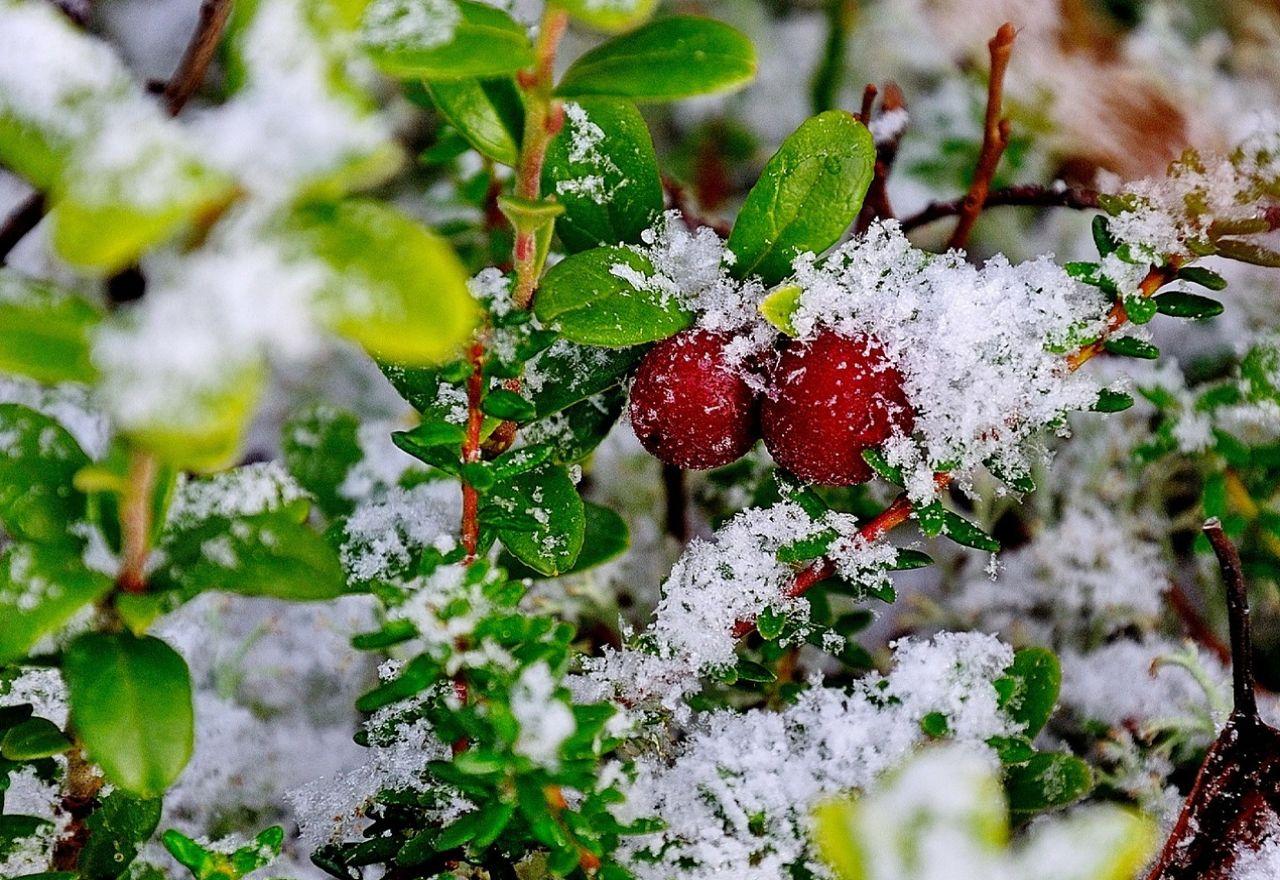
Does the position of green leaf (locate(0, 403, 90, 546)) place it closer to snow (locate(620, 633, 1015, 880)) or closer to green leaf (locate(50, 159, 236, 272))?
green leaf (locate(50, 159, 236, 272))

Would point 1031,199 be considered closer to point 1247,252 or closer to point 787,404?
point 1247,252

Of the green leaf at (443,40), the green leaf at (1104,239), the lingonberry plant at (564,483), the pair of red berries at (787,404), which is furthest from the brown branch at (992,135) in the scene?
the green leaf at (443,40)

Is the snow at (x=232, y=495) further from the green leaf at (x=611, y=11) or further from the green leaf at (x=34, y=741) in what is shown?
the green leaf at (x=611, y=11)

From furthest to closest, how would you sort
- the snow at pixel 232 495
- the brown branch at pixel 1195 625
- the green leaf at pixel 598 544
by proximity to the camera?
the brown branch at pixel 1195 625, the green leaf at pixel 598 544, the snow at pixel 232 495

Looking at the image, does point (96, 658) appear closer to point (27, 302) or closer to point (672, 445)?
point (27, 302)

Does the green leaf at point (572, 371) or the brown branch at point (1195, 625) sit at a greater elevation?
the green leaf at point (572, 371)

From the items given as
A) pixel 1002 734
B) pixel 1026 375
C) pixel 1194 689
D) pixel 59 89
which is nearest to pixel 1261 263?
pixel 1026 375
